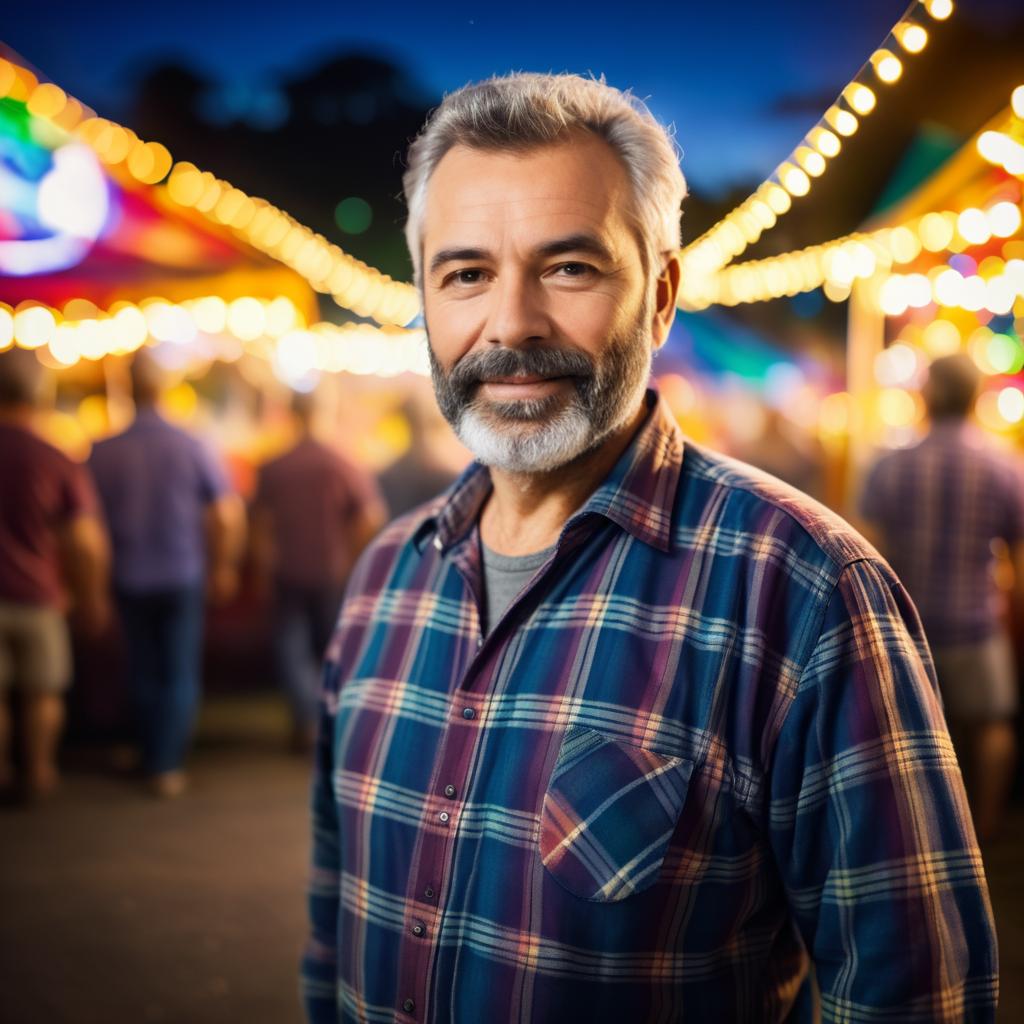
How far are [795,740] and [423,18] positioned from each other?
1.27 meters

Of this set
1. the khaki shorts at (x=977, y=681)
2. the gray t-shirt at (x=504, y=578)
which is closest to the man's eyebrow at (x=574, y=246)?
the gray t-shirt at (x=504, y=578)

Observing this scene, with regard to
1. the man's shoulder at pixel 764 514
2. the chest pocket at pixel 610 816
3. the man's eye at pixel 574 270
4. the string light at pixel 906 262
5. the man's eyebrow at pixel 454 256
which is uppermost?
the string light at pixel 906 262

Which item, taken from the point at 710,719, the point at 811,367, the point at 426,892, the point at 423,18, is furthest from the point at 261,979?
the point at 811,367

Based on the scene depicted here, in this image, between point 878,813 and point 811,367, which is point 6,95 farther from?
point 811,367

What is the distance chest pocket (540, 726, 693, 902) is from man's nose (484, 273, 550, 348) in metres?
0.43

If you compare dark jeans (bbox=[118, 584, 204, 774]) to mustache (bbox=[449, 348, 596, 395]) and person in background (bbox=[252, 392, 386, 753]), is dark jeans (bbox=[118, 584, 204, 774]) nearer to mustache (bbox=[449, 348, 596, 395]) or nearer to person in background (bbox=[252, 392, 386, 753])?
person in background (bbox=[252, 392, 386, 753])

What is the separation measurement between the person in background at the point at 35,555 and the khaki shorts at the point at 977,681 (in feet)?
→ 9.09

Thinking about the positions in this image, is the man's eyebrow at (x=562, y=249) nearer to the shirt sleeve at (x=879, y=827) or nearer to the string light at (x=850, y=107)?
the string light at (x=850, y=107)

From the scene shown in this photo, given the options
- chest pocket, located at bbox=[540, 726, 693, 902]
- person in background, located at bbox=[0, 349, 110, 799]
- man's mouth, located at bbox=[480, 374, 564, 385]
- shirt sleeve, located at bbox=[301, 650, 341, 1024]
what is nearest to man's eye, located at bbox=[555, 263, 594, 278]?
man's mouth, located at bbox=[480, 374, 564, 385]

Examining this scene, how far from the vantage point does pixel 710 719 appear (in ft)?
2.89

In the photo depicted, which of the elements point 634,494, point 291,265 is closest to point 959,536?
point 634,494

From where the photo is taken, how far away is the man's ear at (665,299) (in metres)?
1.11

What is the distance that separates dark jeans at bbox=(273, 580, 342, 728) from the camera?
3.88 meters

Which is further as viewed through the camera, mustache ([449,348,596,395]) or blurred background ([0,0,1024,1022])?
blurred background ([0,0,1024,1022])
